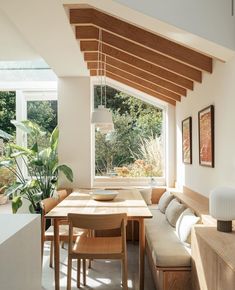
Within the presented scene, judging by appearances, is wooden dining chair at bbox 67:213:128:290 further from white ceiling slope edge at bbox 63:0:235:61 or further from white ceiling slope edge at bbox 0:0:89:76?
white ceiling slope edge at bbox 0:0:89:76

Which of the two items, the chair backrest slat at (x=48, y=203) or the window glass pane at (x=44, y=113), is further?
the window glass pane at (x=44, y=113)

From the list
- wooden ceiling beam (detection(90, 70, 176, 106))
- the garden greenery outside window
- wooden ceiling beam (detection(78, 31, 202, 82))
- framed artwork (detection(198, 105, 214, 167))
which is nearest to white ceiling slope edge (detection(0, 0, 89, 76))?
wooden ceiling beam (detection(78, 31, 202, 82))

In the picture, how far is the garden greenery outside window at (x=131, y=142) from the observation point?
259 inches

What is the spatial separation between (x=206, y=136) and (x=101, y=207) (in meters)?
1.42

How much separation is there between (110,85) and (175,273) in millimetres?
4200

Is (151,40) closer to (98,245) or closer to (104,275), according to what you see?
(98,245)

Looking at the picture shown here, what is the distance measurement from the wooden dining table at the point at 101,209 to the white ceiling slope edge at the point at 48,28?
6.02ft

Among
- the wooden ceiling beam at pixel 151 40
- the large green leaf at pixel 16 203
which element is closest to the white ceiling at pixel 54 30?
the wooden ceiling beam at pixel 151 40

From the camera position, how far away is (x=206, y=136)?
402 cm

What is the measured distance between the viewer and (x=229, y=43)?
113 inches

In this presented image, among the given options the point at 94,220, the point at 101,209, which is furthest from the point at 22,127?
the point at 94,220

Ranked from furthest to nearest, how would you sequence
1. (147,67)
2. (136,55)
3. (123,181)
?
(123,181), (147,67), (136,55)

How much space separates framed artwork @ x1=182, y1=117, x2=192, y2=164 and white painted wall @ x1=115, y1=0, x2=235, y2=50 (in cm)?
216

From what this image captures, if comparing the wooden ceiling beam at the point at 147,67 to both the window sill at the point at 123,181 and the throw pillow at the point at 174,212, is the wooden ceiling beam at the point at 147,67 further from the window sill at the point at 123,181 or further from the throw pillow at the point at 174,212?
the window sill at the point at 123,181
